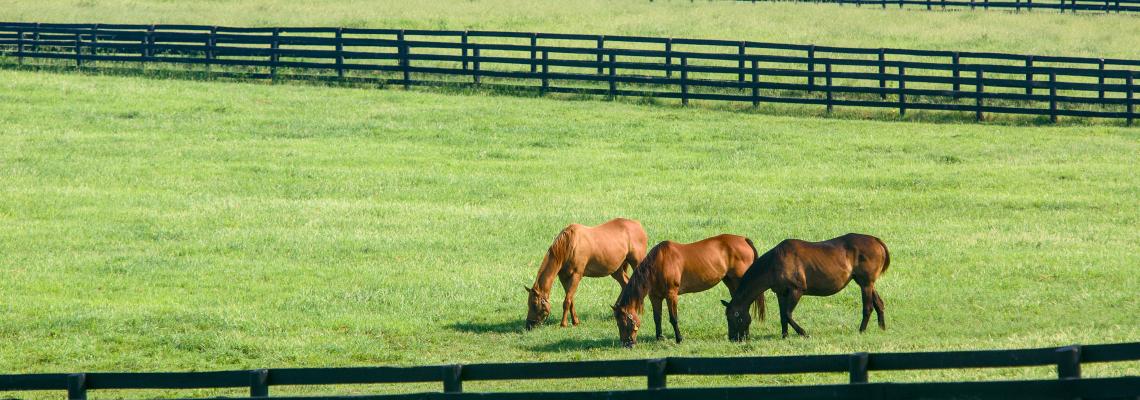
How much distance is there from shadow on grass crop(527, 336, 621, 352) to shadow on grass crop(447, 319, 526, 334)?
67 centimetres

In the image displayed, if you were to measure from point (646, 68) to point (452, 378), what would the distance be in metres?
23.5

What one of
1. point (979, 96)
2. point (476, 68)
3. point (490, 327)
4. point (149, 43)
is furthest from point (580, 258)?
point (149, 43)

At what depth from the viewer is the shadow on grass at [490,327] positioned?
13.9 meters

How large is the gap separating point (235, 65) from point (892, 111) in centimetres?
1760

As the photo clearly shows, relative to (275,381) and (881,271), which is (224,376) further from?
(881,271)

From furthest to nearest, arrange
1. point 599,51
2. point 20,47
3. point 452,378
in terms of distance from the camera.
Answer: point 20,47 → point 599,51 → point 452,378

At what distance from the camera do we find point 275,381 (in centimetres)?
917

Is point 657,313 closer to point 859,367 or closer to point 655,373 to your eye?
point 655,373

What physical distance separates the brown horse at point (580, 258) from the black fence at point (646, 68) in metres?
15.8

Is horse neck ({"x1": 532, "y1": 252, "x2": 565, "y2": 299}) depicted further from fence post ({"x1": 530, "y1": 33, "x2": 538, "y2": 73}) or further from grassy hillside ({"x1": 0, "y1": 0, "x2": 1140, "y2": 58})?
grassy hillside ({"x1": 0, "y1": 0, "x2": 1140, "y2": 58})

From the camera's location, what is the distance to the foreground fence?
796 centimetres

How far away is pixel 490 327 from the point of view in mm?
14047

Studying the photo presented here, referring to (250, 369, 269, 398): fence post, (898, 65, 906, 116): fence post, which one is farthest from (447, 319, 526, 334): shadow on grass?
(898, 65, 906, 116): fence post

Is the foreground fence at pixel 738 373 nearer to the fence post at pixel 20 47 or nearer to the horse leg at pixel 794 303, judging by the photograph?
the horse leg at pixel 794 303
